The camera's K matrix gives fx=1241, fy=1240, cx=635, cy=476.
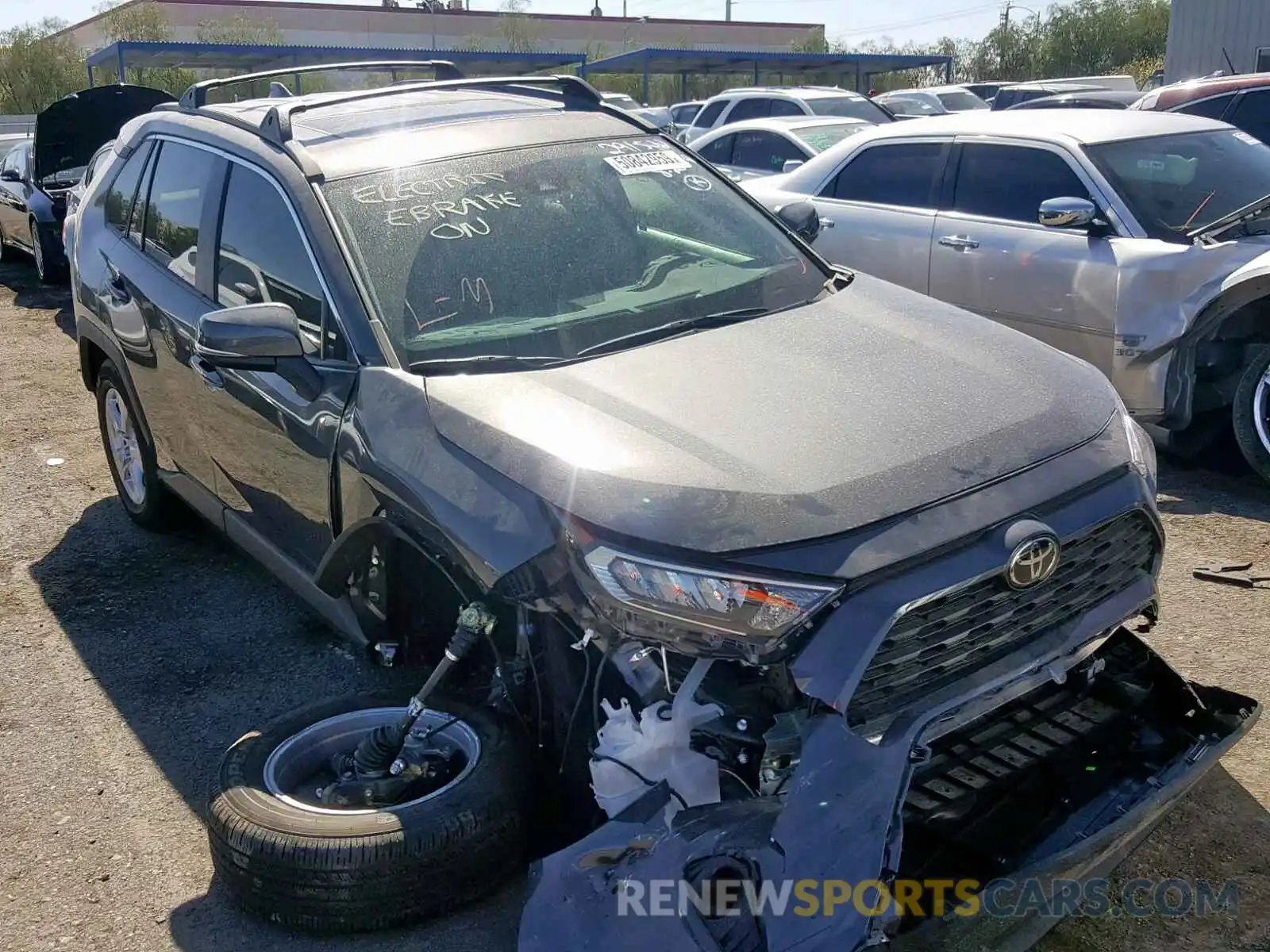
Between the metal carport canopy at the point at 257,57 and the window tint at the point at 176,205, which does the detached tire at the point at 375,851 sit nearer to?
the window tint at the point at 176,205

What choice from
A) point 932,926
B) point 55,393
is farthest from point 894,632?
point 55,393

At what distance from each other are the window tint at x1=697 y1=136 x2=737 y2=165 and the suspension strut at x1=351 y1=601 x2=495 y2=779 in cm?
875

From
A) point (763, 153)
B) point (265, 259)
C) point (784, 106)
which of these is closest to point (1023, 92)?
point (784, 106)

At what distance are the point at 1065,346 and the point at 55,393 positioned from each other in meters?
6.64

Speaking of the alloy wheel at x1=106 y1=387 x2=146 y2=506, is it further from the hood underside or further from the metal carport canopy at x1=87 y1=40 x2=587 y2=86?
the metal carport canopy at x1=87 y1=40 x2=587 y2=86

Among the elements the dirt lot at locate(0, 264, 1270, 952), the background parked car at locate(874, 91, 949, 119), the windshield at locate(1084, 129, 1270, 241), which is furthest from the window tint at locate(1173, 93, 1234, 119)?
the background parked car at locate(874, 91, 949, 119)

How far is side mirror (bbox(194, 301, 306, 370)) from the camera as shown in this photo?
334 centimetres

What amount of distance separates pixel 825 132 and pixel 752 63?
1037 inches

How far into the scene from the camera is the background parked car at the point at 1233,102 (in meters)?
9.95

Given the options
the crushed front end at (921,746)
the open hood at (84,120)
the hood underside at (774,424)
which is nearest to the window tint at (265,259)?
the hood underside at (774,424)

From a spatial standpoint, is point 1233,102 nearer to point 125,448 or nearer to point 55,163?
point 125,448

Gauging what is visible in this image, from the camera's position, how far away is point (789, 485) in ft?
8.71

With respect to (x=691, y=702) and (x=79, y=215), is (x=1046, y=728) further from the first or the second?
(x=79, y=215)

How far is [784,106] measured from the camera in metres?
16.5
